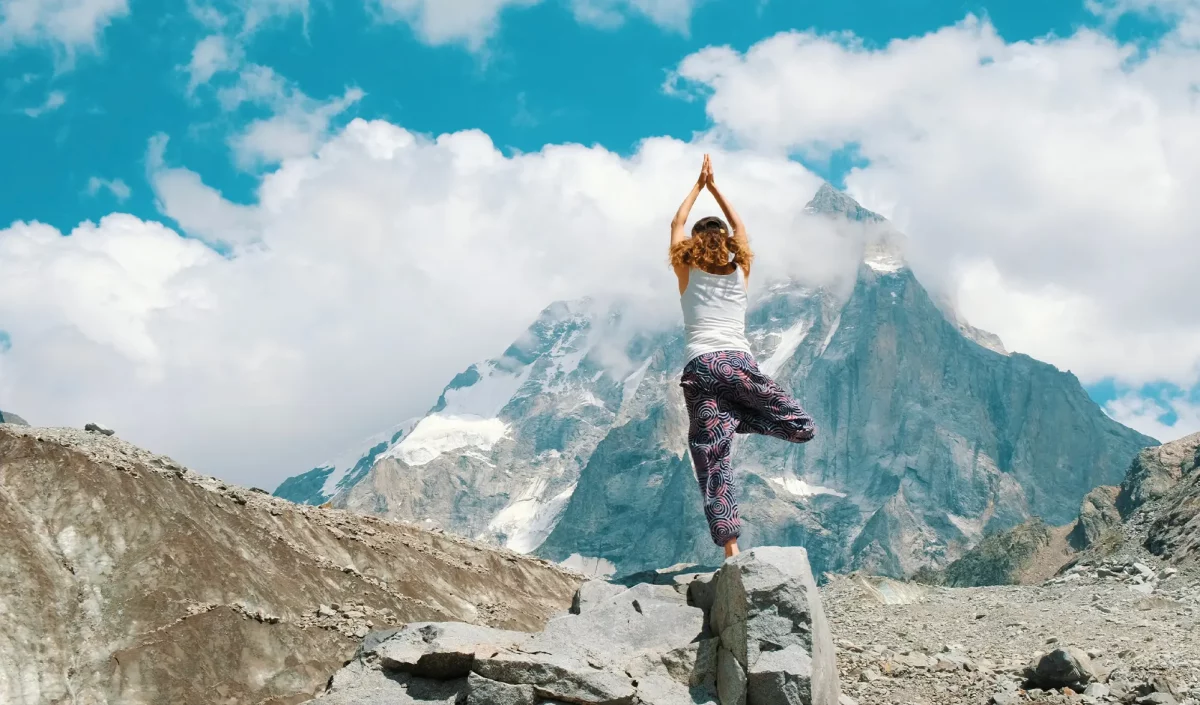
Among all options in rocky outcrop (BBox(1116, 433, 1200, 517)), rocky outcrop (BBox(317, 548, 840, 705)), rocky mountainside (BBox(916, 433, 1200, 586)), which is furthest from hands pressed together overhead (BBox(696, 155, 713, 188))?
rocky outcrop (BBox(1116, 433, 1200, 517))

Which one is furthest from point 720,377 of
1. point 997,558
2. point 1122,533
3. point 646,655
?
point 997,558

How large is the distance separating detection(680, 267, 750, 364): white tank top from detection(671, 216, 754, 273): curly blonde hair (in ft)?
0.40

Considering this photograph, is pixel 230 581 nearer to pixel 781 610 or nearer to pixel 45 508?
pixel 45 508

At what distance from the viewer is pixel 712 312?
39.5 feet

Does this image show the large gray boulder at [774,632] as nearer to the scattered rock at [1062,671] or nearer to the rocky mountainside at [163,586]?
the scattered rock at [1062,671]

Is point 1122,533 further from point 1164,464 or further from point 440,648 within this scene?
point 1164,464

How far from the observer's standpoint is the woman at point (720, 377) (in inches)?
463

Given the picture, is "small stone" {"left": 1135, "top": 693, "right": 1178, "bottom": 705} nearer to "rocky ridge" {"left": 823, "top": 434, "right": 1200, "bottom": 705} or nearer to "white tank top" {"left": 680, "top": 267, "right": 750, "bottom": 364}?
"rocky ridge" {"left": 823, "top": 434, "right": 1200, "bottom": 705}

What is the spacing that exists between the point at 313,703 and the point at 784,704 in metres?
4.06

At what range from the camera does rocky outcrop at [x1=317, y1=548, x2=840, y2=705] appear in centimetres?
952

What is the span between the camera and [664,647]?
10.5 meters

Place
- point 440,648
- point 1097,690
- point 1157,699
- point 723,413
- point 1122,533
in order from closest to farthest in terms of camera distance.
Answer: point 440,648 < point 1157,699 < point 1097,690 < point 723,413 < point 1122,533

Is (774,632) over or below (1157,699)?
over

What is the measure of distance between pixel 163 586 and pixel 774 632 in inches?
389
